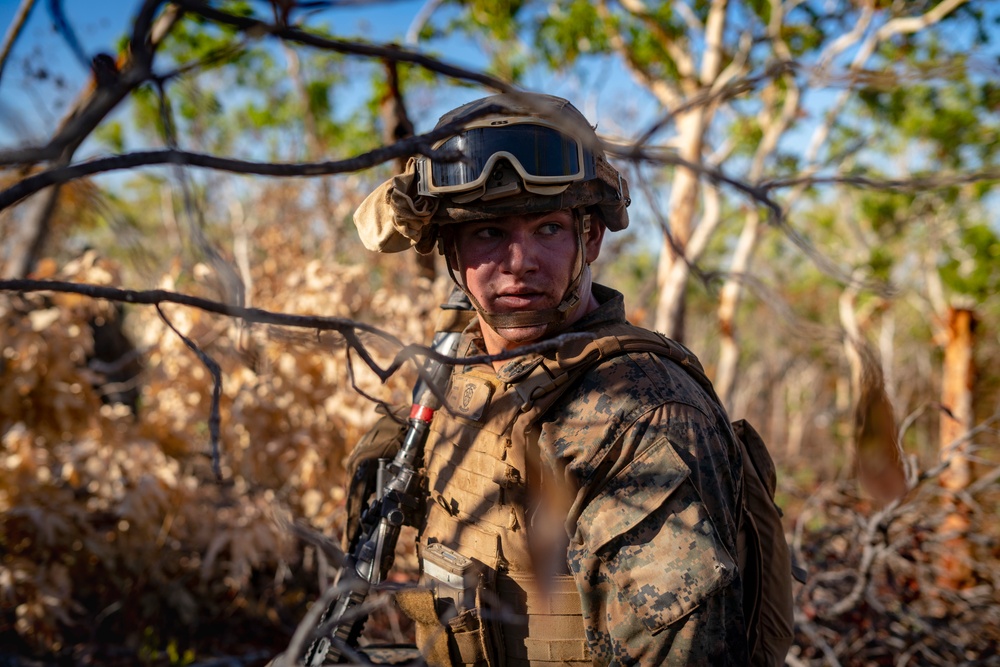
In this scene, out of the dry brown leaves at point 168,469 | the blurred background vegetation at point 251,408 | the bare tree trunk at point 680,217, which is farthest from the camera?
the bare tree trunk at point 680,217

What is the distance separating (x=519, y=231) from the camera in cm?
172

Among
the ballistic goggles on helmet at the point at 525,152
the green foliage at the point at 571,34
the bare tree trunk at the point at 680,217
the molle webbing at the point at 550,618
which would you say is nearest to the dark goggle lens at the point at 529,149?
the ballistic goggles on helmet at the point at 525,152

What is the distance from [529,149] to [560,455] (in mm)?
687

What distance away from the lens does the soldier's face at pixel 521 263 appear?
1703 millimetres

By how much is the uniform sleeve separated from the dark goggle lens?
1.95 ft

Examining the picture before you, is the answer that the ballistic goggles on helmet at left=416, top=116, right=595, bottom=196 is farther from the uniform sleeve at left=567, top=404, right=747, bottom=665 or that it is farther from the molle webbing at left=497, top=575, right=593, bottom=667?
the molle webbing at left=497, top=575, right=593, bottom=667

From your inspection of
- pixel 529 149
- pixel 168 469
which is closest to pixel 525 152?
pixel 529 149

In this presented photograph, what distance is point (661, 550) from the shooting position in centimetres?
134

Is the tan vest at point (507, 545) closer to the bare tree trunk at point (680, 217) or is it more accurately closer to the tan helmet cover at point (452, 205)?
the tan helmet cover at point (452, 205)

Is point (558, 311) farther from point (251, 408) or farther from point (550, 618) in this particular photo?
point (251, 408)

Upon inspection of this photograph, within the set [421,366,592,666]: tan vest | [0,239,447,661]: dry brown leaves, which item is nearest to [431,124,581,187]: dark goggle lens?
[421,366,592,666]: tan vest

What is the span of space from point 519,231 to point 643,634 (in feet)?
3.00

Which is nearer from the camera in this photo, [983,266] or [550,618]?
[550,618]

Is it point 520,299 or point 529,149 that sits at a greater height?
point 529,149
